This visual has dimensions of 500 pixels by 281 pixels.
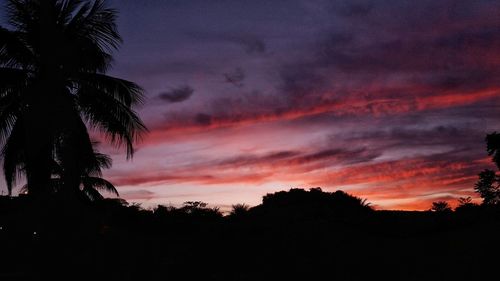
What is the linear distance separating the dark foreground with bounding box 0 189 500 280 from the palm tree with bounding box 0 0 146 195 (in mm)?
1489

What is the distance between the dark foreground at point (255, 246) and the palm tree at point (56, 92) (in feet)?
4.88

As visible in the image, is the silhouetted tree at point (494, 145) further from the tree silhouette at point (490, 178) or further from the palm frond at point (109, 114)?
the palm frond at point (109, 114)

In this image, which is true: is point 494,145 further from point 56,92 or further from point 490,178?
point 56,92

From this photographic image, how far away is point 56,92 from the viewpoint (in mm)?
14148

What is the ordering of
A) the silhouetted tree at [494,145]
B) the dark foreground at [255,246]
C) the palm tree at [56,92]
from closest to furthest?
1. the dark foreground at [255,246]
2. the palm tree at [56,92]
3. the silhouetted tree at [494,145]

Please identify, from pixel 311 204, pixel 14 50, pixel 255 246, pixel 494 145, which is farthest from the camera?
pixel 494 145

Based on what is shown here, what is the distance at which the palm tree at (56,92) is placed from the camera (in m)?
14.0

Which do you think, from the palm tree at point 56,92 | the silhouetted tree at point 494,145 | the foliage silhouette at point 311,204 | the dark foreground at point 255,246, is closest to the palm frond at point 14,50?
the palm tree at point 56,92

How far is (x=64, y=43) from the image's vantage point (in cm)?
1471

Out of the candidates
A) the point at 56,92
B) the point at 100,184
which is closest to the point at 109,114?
the point at 56,92

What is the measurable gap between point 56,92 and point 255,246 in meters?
7.40

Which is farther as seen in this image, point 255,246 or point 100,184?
point 100,184

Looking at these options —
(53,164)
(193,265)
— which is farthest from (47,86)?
(193,265)

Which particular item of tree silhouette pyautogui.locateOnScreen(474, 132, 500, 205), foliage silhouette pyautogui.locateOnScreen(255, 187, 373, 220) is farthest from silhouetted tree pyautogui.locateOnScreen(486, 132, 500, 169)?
foliage silhouette pyautogui.locateOnScreen(255, 187, 373, 220)
